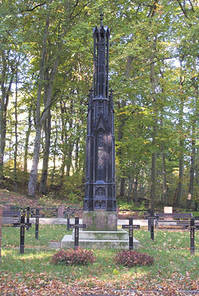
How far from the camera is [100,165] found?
1197cm

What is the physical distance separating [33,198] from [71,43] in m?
11.6

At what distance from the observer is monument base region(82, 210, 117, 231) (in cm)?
1147

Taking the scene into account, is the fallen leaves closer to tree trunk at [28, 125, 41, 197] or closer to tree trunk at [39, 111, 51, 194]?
tree trunk at [28, 125, 41, 197]

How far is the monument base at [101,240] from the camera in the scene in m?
10.4

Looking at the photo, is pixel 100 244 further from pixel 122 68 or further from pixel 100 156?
pixel 122 68

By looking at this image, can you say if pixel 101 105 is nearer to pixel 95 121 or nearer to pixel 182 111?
pixel 95 121

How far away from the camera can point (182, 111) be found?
82.0 feet

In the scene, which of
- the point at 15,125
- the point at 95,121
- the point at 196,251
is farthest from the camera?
the point at 15,125

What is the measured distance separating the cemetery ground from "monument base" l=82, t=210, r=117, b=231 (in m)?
1.71

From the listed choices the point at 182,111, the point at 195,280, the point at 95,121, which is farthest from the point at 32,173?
the point at 195,280

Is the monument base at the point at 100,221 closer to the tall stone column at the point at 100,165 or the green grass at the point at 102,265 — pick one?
the tall stone column at the point at 100,165

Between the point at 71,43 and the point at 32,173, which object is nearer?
the point at 71,43

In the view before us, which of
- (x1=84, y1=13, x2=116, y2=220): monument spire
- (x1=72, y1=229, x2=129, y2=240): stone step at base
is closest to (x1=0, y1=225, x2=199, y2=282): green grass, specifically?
(x1=72, y1=229, x2=129, y2=240): stone step at base

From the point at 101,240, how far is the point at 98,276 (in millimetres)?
3559
